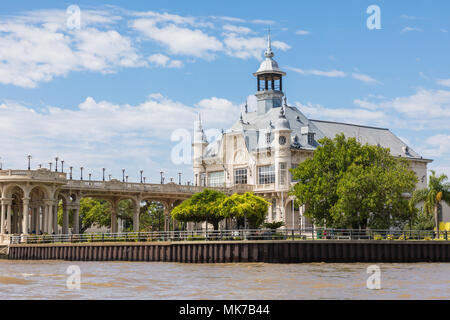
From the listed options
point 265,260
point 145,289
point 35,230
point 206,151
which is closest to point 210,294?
point 145,289

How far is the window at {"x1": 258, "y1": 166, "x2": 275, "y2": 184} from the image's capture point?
319ft

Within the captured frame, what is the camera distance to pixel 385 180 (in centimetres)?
6919

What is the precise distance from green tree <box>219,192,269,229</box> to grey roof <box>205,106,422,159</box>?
22119 mm

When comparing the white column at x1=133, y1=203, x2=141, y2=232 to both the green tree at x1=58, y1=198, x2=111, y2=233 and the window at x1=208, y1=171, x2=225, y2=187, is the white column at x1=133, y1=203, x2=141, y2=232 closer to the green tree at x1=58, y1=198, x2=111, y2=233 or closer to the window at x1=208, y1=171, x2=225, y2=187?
the window at x1=208, y1=171, x2=225, y2=187

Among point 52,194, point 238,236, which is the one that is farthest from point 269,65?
point 238,236

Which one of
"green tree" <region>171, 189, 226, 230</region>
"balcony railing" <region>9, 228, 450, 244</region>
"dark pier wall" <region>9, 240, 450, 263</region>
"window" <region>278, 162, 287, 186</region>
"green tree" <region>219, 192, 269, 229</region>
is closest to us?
"dark pier wall" <region>9, 240, 450, 263</region>

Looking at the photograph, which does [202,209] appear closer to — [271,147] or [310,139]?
[271,147]

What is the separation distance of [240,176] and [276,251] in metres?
45.2

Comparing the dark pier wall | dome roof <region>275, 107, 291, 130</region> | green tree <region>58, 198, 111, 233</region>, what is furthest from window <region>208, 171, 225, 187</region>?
the dark pier wall

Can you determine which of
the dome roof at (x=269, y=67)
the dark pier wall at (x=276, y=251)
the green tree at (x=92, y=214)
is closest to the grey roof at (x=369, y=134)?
the dome roof at (x=269, y=67)

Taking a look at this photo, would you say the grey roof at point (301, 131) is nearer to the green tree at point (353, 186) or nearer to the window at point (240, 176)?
the window at point (240, 176)

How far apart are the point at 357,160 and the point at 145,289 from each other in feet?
132

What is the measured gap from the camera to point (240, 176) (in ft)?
336
